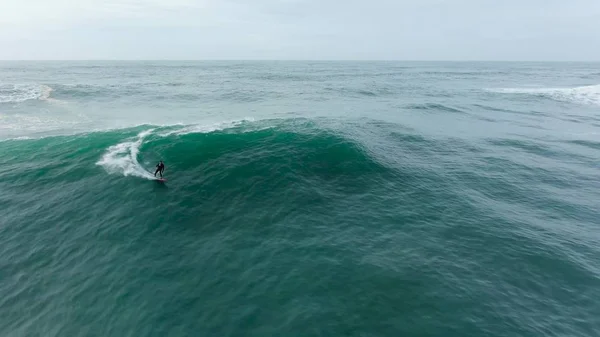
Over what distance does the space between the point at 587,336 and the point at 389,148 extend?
42.2 meters

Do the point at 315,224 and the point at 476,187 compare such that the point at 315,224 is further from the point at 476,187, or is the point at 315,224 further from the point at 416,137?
the point at 416,137

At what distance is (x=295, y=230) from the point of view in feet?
121

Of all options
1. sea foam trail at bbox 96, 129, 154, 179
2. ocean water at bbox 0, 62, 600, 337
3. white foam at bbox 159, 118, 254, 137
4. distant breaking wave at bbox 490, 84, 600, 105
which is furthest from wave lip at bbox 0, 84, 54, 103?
distant breaking wave at bbox 490, 84, 600, 105

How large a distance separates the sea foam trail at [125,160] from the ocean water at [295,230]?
426mm

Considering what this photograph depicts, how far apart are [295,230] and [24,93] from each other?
135 meters

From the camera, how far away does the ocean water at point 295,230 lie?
2573cm

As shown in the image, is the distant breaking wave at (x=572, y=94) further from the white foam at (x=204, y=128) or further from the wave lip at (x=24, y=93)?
the wave lip at (x=24, y=93)

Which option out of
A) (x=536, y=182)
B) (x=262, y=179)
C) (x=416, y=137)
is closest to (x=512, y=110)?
(x=416, y=137)

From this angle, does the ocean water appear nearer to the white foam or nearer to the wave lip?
the white foam

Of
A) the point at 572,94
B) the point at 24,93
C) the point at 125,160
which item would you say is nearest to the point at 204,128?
the point at 125,160

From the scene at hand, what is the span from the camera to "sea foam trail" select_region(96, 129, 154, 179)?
161 ft

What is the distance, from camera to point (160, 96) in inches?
4508

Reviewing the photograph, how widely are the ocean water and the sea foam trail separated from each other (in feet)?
1.40

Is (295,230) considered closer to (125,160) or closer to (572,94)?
(125,160)
